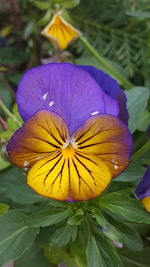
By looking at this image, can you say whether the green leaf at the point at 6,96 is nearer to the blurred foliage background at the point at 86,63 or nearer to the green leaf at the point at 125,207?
the blurred foliage background at the point at 86,63

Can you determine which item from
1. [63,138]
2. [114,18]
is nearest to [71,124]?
[63,138]

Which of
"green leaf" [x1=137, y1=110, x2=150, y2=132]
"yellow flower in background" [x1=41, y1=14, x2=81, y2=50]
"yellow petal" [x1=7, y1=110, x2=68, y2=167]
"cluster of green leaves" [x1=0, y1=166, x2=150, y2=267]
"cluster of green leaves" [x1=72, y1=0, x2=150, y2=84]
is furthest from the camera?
"cluster of green leaves" [x1=72, y1=0, x2=150, y2=84]

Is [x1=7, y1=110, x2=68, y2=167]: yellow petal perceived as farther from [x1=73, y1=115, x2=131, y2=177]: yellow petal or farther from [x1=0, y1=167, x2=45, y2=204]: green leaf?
[x1=0, y1=167, x2=45, y2=204]: green leaf

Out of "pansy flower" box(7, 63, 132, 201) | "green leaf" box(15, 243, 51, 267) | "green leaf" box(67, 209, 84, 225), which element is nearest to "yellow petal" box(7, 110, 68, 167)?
"pansy flower" box(7, 63, 132, 201)

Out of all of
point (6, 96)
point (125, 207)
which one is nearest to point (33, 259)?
point (125, 207)

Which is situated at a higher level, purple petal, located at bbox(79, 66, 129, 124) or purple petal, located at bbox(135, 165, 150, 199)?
purple petal, located at bbox(79, 66, 129, 124)

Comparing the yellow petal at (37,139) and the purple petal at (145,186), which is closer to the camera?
the yellow petal at (37,139)

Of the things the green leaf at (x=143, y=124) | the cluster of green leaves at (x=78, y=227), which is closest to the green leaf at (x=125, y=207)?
the cluster of green leaves at (x=78, y=227)

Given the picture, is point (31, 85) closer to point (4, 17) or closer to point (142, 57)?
point (142, 57)
